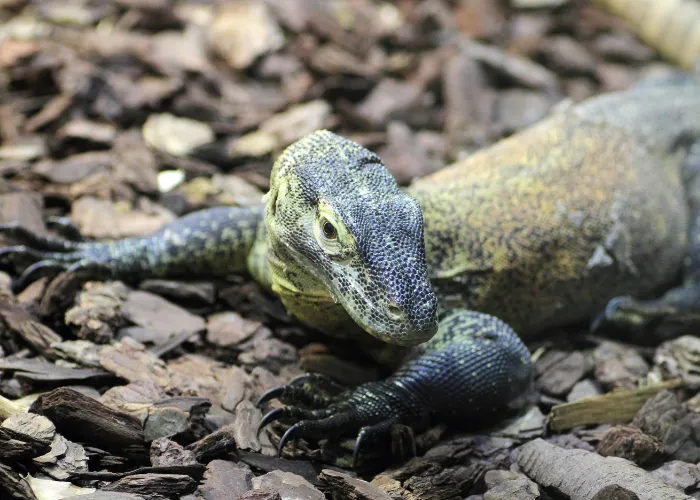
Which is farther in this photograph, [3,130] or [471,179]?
[3,130]

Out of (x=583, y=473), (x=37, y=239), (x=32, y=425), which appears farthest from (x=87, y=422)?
(x=583, y=473)

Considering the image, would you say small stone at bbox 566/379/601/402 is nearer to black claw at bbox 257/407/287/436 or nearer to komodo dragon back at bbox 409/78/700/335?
komodo dragon back at bbox 409/78/700/335

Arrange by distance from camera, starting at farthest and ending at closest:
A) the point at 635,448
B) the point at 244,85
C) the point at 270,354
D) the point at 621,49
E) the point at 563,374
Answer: the point at 621,49 → the point at 244,85 → the point at 563,374 → the point at 270,354 → the point at 635,448

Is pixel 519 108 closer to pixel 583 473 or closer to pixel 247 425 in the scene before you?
pixel 583 473

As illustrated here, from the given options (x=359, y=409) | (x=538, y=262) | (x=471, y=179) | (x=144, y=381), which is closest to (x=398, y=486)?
(x=359, y=409)

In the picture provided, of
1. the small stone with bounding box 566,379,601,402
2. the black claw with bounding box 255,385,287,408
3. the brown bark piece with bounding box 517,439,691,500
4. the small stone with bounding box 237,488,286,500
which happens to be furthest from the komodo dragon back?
the small stone with bounding box 237,488,286,500

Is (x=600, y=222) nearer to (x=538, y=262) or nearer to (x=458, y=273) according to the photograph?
(x=538, y=262)
